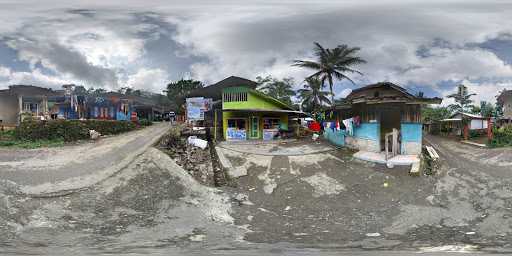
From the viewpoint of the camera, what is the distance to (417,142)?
59.0 feet

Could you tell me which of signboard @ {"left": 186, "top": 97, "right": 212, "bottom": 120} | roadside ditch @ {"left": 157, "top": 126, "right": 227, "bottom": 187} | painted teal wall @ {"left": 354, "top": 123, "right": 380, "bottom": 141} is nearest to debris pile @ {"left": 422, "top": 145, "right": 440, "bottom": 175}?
painted teal wall @ {"left": 354, "top": 123, "right": 380, "bottom": 141}

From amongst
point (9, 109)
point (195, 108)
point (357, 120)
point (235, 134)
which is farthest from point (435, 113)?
point (9, 109)

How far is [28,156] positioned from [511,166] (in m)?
21.4

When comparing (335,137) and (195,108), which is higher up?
(195,108)

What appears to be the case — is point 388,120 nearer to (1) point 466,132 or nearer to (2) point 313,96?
(1) point 466,132

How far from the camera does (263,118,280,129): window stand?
78.7 ft

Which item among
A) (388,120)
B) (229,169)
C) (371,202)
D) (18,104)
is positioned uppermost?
(18,104)

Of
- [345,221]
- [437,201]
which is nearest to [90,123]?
[345,221]

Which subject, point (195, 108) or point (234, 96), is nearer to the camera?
point (195, 108)

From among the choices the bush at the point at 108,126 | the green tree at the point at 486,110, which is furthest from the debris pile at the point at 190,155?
the green tree at the point at 486,110

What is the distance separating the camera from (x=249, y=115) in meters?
23.4

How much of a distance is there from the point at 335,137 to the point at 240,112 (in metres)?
5.87

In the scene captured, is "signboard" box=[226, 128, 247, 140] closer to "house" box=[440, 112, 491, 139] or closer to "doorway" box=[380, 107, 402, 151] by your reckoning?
"doorway" box=[380, 107, 402, 151]

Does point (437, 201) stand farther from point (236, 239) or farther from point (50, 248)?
point (50, 248)
